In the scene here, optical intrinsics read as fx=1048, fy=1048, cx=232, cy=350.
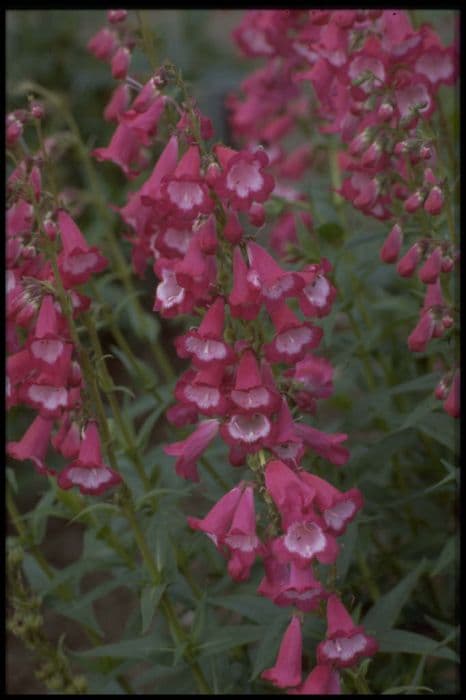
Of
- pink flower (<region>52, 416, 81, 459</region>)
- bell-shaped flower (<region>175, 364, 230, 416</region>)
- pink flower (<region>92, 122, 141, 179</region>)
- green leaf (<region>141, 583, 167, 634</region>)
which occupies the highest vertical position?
pink flower (<region>92, 122, 141, 179</region>)

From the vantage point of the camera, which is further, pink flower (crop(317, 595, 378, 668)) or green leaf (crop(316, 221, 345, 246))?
green leaf (crop(316, 221, 345, 246))

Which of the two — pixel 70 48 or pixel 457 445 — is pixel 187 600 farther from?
pixel 70 48

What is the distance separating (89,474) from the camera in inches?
123

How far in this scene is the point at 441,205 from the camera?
3.29 metres

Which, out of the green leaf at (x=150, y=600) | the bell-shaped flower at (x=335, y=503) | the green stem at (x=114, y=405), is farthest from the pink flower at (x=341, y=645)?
the green stem at (x=114, y=405)

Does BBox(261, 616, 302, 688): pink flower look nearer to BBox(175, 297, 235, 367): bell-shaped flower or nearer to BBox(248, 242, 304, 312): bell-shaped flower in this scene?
BBox(175, 297, 235, 367): bell-shaped flower

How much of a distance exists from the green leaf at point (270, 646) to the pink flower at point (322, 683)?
319 millimetres

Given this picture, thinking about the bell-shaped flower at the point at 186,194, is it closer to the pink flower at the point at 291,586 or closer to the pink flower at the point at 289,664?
the pink flower at the point at 291,586

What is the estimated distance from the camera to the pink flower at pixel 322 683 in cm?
296

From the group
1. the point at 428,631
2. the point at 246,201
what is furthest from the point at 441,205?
the point at 428,631

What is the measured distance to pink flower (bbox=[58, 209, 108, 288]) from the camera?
320 centimetres

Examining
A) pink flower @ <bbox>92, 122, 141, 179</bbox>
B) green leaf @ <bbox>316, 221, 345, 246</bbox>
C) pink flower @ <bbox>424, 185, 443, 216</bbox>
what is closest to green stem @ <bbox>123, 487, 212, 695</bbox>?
pink flower @ <bbox>92, 122, 141, 179</bbox>

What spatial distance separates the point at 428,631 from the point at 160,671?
1567mm

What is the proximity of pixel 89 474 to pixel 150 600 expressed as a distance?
474 mm
